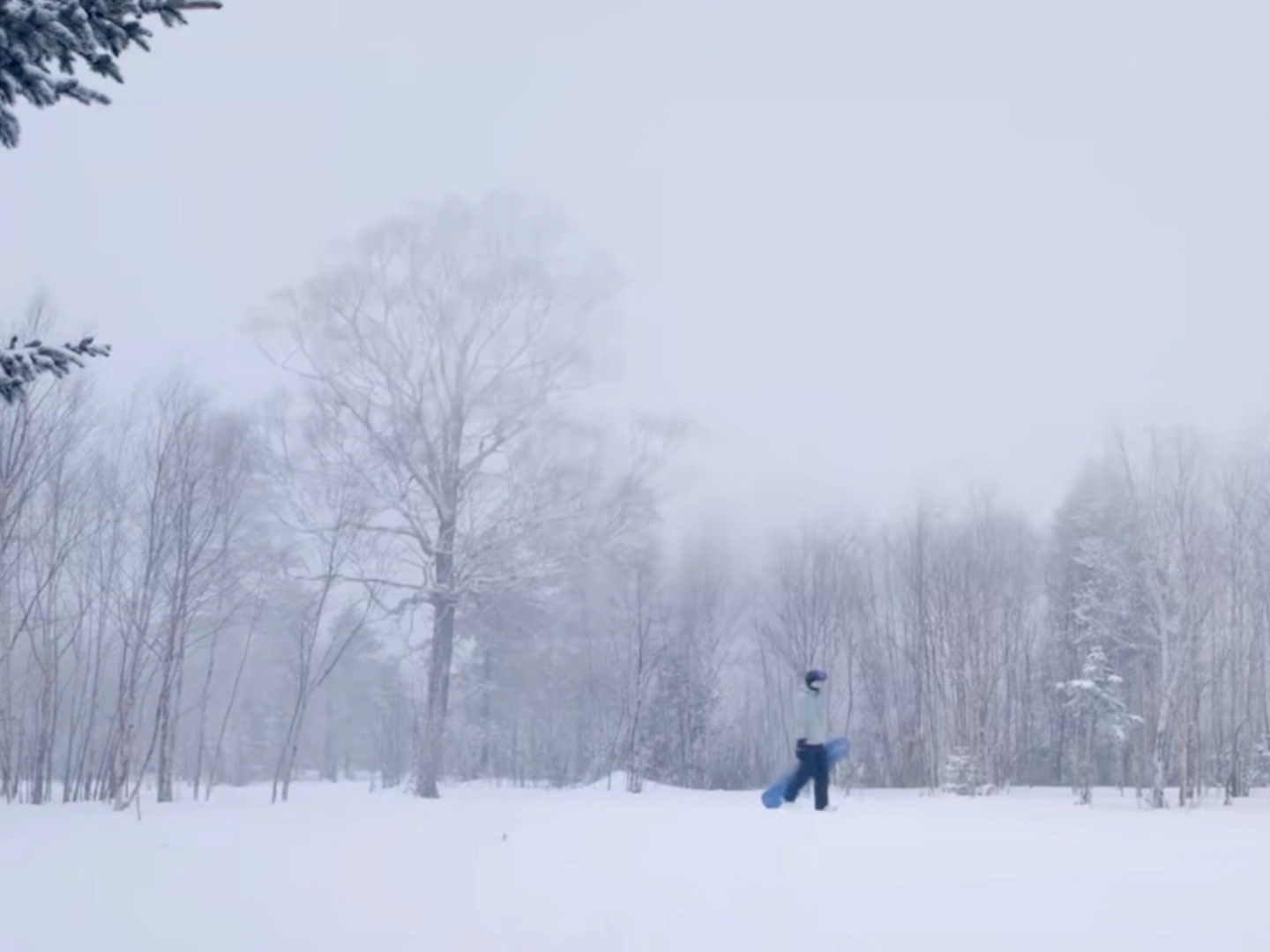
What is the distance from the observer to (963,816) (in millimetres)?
8867

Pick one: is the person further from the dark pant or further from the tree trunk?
the tree trunk

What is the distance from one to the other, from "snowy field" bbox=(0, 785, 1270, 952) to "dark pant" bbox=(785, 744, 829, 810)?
50.6 inches

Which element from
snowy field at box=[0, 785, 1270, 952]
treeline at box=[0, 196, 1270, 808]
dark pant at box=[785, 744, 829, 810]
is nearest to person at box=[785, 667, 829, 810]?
dark pant at box=[785, 744, 829, 810]

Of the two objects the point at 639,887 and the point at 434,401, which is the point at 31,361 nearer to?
the point at 639,887

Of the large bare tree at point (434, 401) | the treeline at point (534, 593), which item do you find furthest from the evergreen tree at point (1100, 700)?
the large bare tree at point (434, 401)

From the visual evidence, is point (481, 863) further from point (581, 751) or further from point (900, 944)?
point (581, 751)

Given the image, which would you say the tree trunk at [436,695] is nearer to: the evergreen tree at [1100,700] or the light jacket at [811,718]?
the light jacket at [811,718]

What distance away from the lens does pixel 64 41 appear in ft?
9.29

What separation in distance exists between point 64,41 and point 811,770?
8063 millimetres

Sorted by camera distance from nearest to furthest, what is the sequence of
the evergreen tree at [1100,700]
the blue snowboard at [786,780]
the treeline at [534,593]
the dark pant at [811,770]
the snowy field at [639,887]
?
the snowy field at [639,887]
the dark pant at [811,770]
the blue snowboard at [786,780]
the treeline at [534,593]
the evergreen tree at [1100,700]

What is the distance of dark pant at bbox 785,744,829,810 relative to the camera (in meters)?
9.48

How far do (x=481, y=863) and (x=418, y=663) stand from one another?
18.0 metres

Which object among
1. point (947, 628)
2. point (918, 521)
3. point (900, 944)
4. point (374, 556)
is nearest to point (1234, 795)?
point (947, 628)

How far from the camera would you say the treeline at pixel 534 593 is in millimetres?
14820
